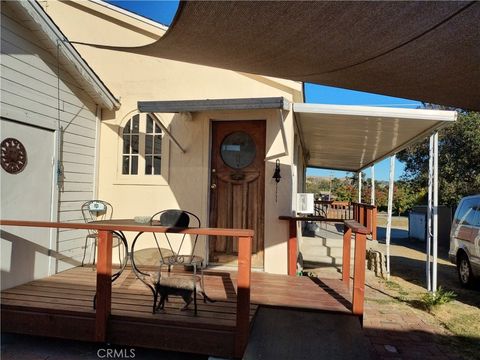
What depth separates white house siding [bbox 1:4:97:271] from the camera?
392cm

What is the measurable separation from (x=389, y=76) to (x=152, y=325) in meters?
2.72

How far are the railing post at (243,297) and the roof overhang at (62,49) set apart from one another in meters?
2.61

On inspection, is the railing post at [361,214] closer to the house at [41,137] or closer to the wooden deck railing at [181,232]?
the house at [41,137]

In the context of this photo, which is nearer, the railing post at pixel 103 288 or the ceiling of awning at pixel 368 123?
the railing post at pixel 103 288

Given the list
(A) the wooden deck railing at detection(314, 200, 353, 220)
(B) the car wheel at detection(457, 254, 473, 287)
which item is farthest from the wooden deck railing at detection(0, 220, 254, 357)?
(A) the wooden deck railing at detection(314, 200, 353, 220)

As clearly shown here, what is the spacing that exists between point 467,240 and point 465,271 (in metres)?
0.63

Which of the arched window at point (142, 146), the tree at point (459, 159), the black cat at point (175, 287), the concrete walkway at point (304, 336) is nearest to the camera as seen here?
the concrete walkway at point (304, 336)

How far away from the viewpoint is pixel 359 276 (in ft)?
11.6

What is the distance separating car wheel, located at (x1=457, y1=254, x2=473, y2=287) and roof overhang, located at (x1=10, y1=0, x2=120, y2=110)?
6757mm

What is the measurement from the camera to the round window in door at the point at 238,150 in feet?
17.0

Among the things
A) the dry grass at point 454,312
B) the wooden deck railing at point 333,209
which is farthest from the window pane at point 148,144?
the wooden deck railing at point 333,209

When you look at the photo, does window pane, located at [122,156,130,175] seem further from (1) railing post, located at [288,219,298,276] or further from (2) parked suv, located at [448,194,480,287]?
(2) parked suv, located at [448,194,480,287]

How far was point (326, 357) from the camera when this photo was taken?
2834 mm

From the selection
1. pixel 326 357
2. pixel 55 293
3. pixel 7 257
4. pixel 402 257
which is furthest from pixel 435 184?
pixel 7 257
